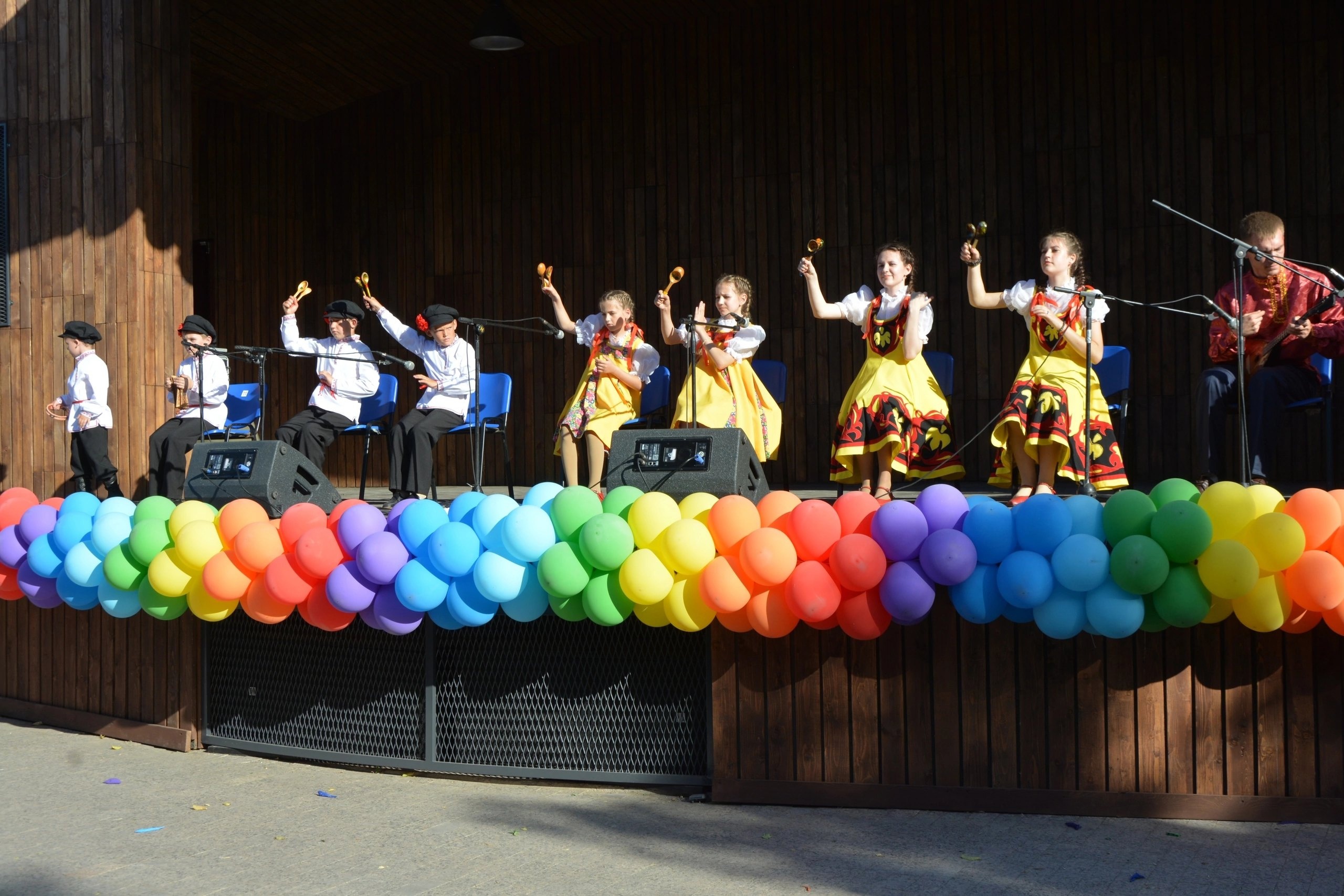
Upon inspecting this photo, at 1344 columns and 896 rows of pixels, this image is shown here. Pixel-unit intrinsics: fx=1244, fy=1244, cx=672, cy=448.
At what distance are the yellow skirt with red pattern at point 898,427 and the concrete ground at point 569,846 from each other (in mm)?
1675

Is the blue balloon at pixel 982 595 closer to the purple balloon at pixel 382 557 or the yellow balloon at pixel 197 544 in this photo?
the purple balloon at pixel 382 557

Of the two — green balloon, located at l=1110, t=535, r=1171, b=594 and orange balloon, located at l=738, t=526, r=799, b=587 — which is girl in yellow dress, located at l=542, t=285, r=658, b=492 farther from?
green balloon, located at l=1110, t=535, r=1171, b=594

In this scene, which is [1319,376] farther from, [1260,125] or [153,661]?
[153,661]

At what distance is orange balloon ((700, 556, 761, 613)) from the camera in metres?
3.83

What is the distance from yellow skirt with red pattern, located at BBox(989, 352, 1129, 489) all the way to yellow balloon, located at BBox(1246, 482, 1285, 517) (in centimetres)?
130

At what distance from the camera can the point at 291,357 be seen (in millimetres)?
9133

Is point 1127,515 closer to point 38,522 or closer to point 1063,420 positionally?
point 1063,420

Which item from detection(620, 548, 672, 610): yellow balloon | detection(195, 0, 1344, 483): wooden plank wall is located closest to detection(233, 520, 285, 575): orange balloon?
detection(620, 548, 672, 610): yellow balloon

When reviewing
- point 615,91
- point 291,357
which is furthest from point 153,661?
point 615,91

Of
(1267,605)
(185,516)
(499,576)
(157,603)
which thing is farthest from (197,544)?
(1267,605)

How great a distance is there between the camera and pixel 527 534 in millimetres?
4020

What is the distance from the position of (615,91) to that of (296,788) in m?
5.34

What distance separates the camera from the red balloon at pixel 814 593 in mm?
3781

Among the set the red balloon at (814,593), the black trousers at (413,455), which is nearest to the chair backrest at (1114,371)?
the red balloon at (814,593)
